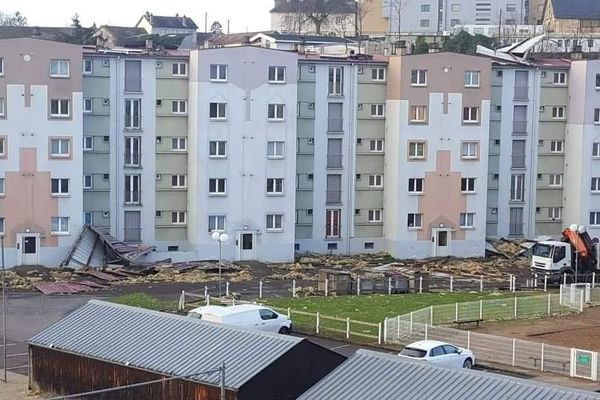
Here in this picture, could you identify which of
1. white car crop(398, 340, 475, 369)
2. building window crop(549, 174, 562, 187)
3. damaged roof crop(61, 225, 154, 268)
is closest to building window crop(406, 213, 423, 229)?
building window crop(549, 174, 562, 187)

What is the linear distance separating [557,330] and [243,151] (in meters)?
22.9

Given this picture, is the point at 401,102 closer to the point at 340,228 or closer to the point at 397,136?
the point at 397,136

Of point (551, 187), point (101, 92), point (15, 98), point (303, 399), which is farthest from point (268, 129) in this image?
point (303, 399)

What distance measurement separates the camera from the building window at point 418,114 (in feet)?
205

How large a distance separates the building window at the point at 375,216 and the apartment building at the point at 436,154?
60cm

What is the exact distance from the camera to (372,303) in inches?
1837

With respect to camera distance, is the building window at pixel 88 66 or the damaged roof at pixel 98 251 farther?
the building window at pixel 88 66

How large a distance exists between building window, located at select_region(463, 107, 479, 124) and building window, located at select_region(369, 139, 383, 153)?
4.76 meters

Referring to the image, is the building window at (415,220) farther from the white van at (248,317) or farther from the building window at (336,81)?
the white van at (248,317)

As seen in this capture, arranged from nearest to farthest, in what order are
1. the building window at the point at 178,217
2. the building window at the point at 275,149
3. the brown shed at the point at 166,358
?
1. the brown shed at the point at 166,358
2. the building window at the point at 275,149
3. the building window at the point at 178,217

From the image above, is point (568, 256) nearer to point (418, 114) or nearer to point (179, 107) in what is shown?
point (418, 114)

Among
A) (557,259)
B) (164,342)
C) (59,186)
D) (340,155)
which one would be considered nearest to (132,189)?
(59,186)

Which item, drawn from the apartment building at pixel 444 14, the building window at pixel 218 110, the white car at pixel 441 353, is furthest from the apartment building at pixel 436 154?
the apartment building at pixel 444 14

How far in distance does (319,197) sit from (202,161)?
7.35 metres
